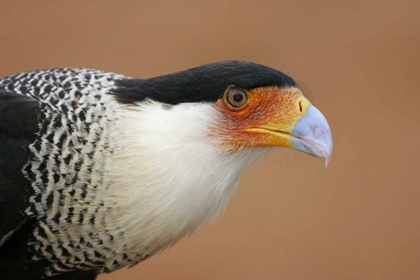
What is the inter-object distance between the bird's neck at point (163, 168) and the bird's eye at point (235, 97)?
54 millimetres

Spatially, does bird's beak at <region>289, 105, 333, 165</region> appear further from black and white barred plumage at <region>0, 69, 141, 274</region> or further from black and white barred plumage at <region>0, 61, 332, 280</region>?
black and white barred plumage at <region>0, 69, 141, 274</region>

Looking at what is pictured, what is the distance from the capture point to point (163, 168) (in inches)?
74.0

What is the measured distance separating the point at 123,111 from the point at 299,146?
47 cm

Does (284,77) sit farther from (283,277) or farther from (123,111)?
(283,277)

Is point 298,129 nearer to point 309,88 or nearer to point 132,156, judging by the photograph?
point 132,156

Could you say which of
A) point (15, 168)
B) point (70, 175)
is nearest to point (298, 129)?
point (70, 175)

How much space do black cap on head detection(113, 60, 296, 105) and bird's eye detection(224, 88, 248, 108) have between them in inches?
0.6

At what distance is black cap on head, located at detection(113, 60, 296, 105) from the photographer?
73.6 inches

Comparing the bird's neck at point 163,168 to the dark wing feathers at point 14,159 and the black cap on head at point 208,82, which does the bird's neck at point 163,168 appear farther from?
the dark wing feathers at point 14,159

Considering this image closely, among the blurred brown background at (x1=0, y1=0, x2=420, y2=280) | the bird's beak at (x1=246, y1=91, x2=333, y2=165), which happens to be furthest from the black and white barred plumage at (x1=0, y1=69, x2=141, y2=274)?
the blurred brown background at (x1=0, y1=0, x2=420, y2=280)

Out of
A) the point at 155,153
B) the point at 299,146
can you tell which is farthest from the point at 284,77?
Result: the point at 155,153

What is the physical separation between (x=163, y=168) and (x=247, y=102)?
0.28 metres

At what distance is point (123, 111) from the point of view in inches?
76.5

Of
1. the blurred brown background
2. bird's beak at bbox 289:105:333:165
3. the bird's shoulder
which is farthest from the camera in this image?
the blurred brown background
